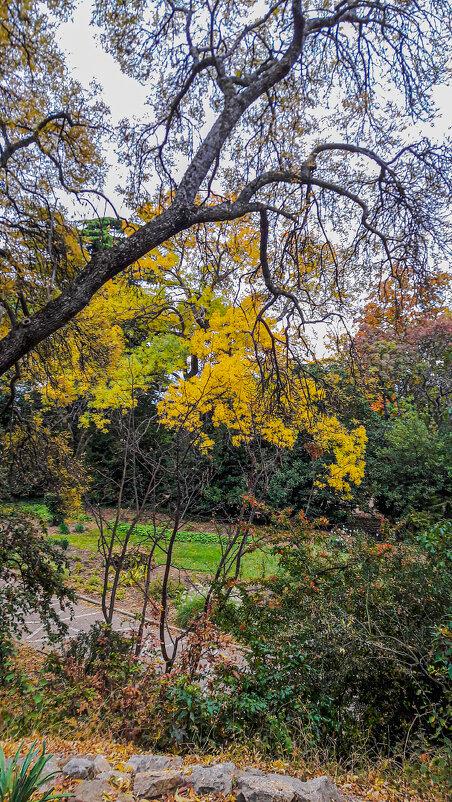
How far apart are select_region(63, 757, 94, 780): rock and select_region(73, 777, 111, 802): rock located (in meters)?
0.06

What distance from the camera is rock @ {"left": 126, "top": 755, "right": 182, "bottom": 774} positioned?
202 cm

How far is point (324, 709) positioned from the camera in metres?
2.76

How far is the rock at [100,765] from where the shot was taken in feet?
6.36

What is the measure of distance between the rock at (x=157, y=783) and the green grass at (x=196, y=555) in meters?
5.80

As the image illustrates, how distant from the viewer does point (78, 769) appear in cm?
186

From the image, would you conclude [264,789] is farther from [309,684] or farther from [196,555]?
[196,555]

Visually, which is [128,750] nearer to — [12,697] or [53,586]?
[12,697]

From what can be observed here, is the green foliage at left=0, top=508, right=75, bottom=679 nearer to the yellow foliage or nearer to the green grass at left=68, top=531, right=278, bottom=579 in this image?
the yellow foliage

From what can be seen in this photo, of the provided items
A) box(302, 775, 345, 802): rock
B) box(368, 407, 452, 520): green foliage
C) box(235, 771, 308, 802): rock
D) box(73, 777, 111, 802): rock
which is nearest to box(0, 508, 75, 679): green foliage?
box(73, 777, 111, 802): rock

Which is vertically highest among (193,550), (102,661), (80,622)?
(102,661)

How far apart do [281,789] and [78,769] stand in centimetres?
96

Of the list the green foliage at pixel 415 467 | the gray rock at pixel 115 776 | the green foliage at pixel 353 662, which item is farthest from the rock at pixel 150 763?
the green foliage at pixel 415 467

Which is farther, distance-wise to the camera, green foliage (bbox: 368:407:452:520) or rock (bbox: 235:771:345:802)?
green foliage (bbox: 368:407:452:520)

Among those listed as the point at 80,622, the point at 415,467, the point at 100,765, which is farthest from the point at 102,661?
the point at 415,467
